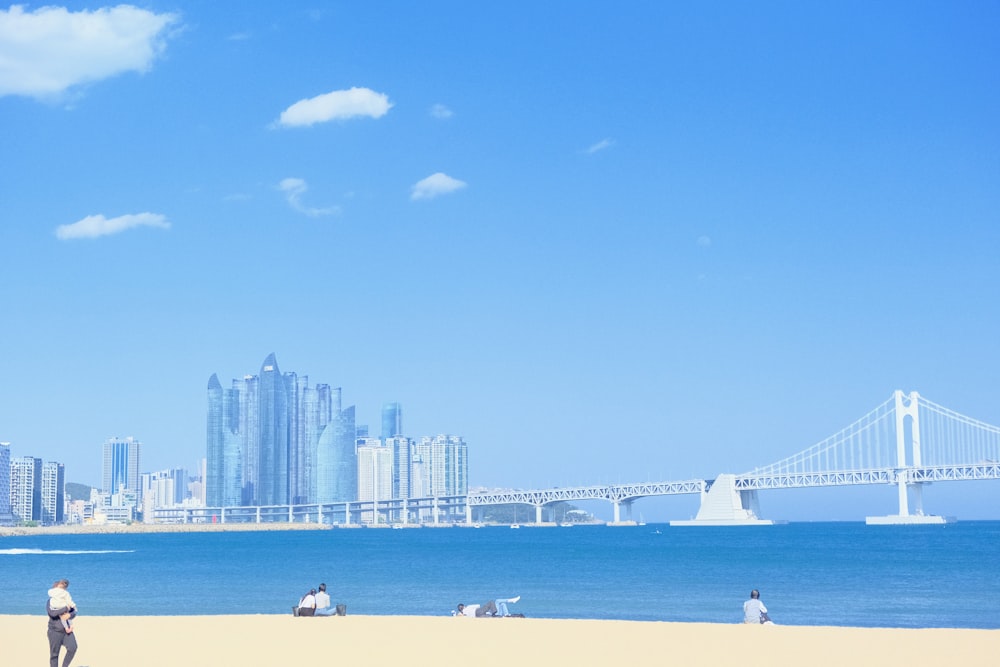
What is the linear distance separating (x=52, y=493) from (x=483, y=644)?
7538 inches

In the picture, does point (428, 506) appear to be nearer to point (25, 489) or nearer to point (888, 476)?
point (25, 489)

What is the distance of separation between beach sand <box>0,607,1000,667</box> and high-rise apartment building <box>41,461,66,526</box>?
597ft

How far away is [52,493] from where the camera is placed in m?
190

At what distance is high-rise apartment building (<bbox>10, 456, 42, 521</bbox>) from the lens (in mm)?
176625

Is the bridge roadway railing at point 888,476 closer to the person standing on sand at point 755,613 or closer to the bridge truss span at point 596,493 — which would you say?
the bridge truss span at point 596,493

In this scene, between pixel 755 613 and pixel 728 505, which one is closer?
pixel 755 613

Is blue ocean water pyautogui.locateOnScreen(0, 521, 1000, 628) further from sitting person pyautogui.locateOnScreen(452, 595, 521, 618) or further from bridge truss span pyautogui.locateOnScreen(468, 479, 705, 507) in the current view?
bridge truss span pyautogui.locateOnScreen(468, 479, 705, 507)

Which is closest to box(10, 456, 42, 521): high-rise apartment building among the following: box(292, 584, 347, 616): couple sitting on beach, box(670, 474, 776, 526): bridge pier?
box(670, 474, 776, 526): bridge pier

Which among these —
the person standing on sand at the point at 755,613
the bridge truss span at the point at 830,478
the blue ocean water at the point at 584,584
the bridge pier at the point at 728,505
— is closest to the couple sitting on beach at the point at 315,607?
the blue ocean water at the point at 584,584

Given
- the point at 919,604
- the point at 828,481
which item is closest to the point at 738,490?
the point at 828,481

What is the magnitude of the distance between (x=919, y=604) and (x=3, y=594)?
2496 centimetres

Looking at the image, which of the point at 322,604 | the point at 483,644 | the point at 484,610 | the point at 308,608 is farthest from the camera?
the point at 484,610

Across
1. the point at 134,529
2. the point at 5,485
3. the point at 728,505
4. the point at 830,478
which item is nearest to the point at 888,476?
the point at 830,478

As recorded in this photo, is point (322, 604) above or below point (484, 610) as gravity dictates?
above
